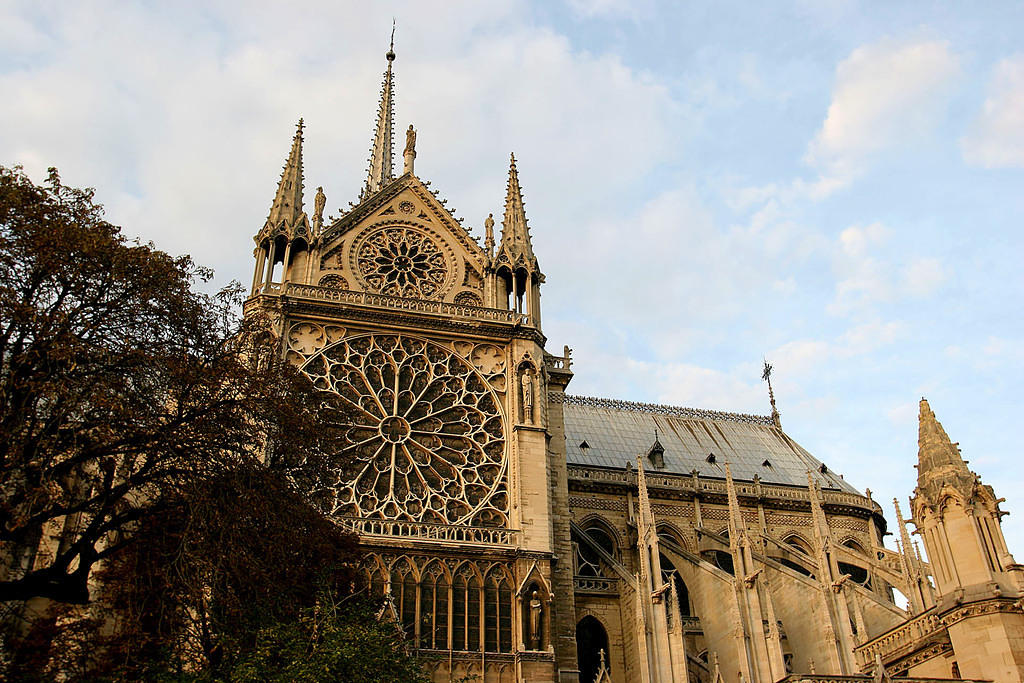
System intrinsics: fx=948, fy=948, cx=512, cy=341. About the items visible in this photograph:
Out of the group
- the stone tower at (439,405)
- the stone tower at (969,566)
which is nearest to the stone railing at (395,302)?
the stone tower at (439,405)

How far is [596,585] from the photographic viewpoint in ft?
93.2

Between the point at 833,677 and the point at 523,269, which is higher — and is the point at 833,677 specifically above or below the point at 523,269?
below

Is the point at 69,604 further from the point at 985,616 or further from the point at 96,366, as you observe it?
the point at 985,616

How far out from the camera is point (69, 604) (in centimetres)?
1453

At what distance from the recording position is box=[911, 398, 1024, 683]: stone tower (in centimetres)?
1495

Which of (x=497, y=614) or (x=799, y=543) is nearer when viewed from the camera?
(x=497, y=614)

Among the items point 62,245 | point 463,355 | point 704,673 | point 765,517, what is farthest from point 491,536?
point 765,517

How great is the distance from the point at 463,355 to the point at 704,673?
11.3 metres

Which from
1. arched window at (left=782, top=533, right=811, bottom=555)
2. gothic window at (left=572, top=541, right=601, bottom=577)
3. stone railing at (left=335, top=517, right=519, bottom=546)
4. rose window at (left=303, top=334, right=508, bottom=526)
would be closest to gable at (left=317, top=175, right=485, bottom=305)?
rose window at (left=303, top=334, right=508, bottom=526)

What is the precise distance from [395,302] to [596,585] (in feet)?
34.0

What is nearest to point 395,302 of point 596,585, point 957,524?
point 596,585

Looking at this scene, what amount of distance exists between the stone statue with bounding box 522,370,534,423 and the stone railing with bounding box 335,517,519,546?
3512 millimetres

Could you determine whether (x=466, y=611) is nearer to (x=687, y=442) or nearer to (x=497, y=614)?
(x=497, y=614)

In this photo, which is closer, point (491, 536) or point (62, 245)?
point (62, 245)
